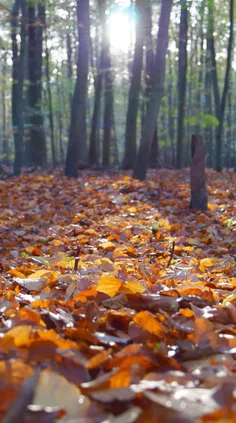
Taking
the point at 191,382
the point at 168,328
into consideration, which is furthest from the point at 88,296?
the point at 191,382

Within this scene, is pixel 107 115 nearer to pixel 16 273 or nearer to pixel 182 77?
pixel 182 77

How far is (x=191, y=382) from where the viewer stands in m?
1.77

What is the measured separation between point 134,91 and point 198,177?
727 cm

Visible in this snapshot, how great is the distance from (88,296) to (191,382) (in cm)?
115

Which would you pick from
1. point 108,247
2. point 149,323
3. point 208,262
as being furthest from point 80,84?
point 149,323

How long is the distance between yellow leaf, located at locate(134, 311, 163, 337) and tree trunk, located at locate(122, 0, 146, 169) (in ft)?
37.9

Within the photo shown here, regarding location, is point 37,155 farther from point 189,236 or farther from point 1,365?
point 1,365

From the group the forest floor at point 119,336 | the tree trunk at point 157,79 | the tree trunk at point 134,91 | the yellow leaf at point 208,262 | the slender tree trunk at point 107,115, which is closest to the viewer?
the forest floor at point 119,336

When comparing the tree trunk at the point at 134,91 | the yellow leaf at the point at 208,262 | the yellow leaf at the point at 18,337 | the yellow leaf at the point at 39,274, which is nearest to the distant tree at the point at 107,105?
the tree trunk at the point at 134,91

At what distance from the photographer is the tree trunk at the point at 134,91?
13672 millimetres

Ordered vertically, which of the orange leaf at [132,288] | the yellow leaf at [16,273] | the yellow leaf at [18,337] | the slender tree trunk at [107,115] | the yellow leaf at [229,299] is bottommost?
the yellow leaf at [16,273]

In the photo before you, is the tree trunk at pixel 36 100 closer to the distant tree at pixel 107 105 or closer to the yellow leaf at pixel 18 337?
the distant tree at pixel 107 105

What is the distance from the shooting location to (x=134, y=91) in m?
15.0

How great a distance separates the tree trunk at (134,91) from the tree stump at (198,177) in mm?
5662
